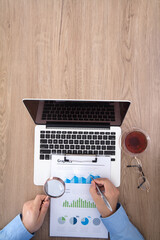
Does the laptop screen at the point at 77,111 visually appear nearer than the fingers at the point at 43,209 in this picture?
Yes

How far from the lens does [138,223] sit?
104cm

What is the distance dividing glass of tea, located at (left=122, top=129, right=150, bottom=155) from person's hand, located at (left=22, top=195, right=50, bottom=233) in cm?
44

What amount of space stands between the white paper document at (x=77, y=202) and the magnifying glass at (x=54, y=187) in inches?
2.0

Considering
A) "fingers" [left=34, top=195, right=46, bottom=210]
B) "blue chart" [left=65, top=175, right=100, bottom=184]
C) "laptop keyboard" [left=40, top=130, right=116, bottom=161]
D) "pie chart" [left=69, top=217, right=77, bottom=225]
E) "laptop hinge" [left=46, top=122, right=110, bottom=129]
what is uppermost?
"laptop hinge" [left=46, top=122, right=110, bottom=129]

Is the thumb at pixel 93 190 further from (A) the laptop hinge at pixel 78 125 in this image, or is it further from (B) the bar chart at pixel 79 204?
(A) the laptop hinge at pixel 78 125

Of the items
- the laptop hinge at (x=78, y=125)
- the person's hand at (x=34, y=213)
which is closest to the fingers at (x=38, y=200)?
the person's hand at (x=34, y=213)

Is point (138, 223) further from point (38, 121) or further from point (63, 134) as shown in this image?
point (38, 121)

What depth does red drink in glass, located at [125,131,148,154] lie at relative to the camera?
1.03 meters

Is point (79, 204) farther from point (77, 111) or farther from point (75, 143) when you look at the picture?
Answer: point (77, 111)

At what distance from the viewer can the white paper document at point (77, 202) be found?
104cm

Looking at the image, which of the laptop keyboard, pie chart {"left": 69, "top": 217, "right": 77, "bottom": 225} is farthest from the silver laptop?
pie chart {"left": 69, "top": 217, "right": 77, "bottom": 225}

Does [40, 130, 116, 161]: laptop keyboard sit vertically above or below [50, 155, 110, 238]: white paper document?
above

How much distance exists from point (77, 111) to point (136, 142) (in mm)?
315

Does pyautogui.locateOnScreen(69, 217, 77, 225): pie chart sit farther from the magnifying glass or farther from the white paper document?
the magnifying glass
